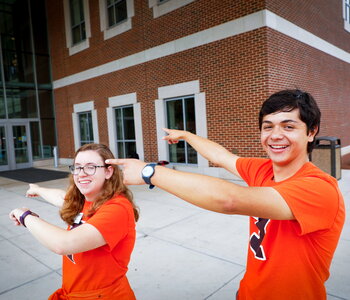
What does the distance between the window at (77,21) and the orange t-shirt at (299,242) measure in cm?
1499

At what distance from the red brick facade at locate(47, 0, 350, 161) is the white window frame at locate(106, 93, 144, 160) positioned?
22cm

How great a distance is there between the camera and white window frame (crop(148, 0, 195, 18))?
9.91 metres

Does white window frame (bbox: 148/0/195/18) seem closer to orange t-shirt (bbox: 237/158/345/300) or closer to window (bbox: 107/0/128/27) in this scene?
window (bbox: 107/0/128/27)

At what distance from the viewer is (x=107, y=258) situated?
1763 mm

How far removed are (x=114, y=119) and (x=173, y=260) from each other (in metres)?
9.83

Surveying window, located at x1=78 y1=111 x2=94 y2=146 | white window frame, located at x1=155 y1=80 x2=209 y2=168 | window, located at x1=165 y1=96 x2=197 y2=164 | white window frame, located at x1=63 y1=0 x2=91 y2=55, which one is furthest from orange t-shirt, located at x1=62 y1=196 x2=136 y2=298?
white window frame, located at x1=63 y1=0 x2=91 y2=55

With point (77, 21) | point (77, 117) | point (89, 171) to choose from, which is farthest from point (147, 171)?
point (77, 21)

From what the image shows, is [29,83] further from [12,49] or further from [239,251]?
[239,251]

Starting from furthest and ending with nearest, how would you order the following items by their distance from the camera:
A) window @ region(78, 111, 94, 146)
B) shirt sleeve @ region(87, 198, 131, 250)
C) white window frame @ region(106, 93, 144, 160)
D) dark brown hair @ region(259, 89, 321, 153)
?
window @ region(78, 111, 94, 146) < white window frame @ region(106, 93, 144, 160) < shirt sleeve @ region(87, 198, 131, 250) < dark brown hair @ region(259, 89, 321, 153)

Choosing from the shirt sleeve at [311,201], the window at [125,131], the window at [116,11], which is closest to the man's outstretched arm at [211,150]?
the shirt sleeve at [311,201]

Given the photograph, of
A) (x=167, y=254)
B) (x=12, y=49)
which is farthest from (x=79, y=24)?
(x=167, y=254)

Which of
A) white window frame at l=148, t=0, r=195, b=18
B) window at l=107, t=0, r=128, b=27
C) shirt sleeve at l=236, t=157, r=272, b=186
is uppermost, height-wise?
window at l=107, t=0, r=128, b=27

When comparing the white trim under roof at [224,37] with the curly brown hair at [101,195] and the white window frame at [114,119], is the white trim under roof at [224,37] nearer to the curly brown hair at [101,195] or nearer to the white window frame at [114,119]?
the white window frame at [114,119]

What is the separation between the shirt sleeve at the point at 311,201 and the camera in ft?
3.85
